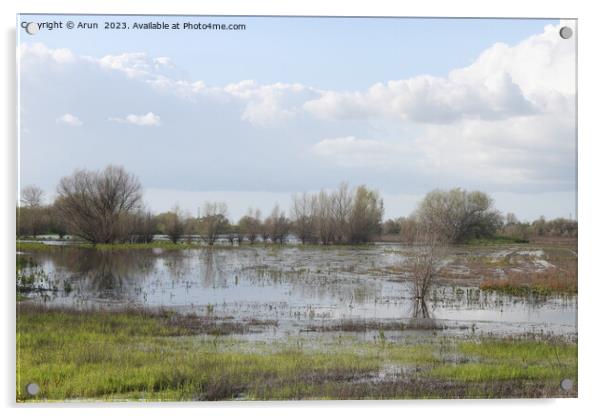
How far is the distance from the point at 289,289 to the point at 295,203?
35.7 inches

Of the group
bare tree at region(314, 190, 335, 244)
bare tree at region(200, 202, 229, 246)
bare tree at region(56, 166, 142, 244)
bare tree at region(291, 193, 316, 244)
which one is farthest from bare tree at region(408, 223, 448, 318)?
bare tree at region(56, 166, 142, 244)

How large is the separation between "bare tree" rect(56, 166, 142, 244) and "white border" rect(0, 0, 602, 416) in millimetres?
568

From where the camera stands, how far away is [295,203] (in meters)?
6.56

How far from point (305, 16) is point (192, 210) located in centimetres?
226

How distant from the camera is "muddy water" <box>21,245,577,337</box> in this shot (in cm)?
646

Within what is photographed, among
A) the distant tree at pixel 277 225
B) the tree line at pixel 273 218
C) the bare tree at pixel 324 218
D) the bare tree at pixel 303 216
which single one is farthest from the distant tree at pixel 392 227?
the distant tree at pixel 277 225

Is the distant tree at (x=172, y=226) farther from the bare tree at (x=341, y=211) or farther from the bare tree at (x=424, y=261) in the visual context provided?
the bare tree at (x=424, y=261)

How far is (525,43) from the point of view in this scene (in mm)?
6414

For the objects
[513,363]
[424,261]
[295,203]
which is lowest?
[513,363]

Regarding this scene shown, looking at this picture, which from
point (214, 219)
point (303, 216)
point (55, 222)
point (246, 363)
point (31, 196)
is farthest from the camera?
point (303, 216)

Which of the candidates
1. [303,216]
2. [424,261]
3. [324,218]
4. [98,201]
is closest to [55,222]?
[98,201]

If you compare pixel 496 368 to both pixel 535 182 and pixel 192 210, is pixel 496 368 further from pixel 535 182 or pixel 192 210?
pixel 192 210

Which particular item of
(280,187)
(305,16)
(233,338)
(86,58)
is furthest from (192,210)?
(305,16)

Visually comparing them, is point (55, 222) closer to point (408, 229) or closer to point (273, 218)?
point (273, 218)
